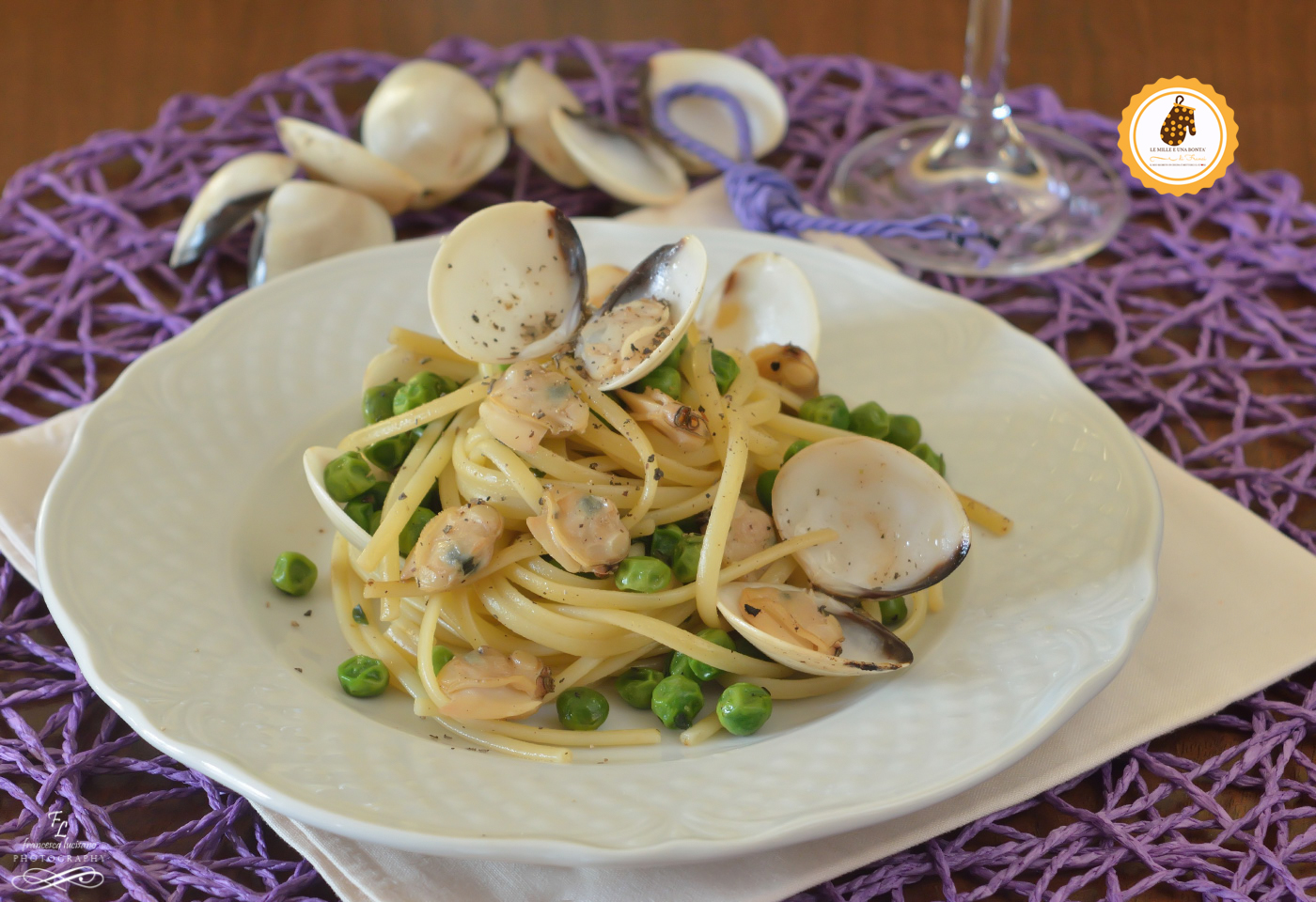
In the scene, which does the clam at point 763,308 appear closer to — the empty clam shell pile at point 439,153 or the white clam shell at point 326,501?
the empty clam shell pile at point 439,153

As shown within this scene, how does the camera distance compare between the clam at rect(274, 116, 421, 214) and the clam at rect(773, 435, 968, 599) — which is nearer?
the clam at rect(773, 435, 968, 599)

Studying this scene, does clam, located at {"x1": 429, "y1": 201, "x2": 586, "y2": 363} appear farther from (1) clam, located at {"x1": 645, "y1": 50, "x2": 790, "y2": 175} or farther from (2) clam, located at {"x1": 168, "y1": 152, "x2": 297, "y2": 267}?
(1) clam, located at {"x1": 645, "y1": 50, "x2": 790, "y2": 175}

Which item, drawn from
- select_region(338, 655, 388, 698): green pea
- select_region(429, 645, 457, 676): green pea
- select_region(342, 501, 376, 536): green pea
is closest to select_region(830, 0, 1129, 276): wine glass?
select_region(342, 501, 376, 536): green pea

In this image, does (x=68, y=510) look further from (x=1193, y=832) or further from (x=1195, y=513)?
(x=1195, y=513)

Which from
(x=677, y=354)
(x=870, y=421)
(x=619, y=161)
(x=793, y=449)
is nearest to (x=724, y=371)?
(x=677, y=354)

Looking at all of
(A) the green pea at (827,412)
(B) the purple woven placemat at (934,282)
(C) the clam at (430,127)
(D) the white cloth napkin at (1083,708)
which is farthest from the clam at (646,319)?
(C) the clam at (430,127)

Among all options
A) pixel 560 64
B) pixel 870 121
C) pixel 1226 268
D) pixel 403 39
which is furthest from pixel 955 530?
pixel 403 39
